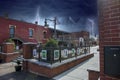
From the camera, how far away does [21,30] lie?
23.5 meters

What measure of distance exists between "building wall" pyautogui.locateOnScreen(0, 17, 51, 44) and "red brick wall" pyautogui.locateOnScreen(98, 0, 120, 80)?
2034 cm

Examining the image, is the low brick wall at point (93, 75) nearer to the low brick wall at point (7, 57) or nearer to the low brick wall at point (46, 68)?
the low brick wall at point (46, 68)

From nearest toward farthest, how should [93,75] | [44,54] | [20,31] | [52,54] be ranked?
1. [93,75]
2. [52,54]
3. [44,54]
4. [20,31]

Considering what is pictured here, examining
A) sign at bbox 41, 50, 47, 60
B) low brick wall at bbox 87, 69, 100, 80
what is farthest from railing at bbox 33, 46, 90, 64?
low brick wall at bbox 87, 69, 100, 80

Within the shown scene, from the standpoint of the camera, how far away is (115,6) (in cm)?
260

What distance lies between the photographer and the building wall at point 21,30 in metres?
20.5

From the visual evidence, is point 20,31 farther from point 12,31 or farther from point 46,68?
point 46,68

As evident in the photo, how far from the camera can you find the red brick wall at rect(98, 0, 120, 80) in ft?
8.38

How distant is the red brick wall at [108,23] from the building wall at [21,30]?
20.3 meters

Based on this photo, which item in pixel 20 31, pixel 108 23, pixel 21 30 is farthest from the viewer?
pixel 21 30

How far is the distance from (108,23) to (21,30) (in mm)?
22526

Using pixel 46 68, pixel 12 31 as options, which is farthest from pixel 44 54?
pixel 12 31

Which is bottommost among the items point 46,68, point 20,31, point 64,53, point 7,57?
point 7,57

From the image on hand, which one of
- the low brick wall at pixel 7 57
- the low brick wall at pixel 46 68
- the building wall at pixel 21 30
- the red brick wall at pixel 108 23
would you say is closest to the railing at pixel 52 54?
the low brick wall at pixel 46 68
